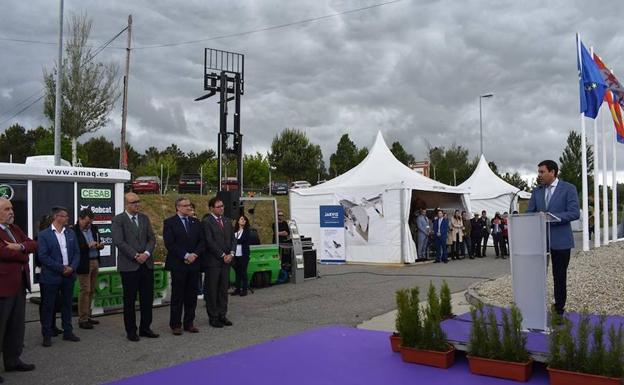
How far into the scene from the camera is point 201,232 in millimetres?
7688

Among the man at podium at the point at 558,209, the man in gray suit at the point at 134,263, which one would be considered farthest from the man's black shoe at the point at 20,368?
the man at podium at the point at 558,209

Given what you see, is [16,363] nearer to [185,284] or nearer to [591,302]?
[185,284]

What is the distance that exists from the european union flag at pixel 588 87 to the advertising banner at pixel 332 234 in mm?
7602

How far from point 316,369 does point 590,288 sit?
217 inches

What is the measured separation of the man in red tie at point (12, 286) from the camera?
5418 millimetres

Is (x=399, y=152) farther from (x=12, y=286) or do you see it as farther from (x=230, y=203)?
(x=12, y=286)

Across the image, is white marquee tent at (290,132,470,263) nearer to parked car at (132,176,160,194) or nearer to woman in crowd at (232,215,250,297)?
woman in crowd at (232,215,250,297)

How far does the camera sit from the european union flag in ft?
47.4

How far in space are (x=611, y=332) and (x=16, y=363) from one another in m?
5.55

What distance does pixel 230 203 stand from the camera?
36.0ft

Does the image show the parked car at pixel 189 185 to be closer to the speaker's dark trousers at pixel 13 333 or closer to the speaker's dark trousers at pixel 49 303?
the speaker's dark trousers at pixel 49 303

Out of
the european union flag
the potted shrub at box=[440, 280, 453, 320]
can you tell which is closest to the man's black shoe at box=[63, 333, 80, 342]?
the potted shrub at box=[440, 280, 453, 320]

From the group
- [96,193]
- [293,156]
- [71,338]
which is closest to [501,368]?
[71,338]

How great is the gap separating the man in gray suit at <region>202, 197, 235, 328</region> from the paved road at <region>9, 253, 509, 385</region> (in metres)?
0.25
